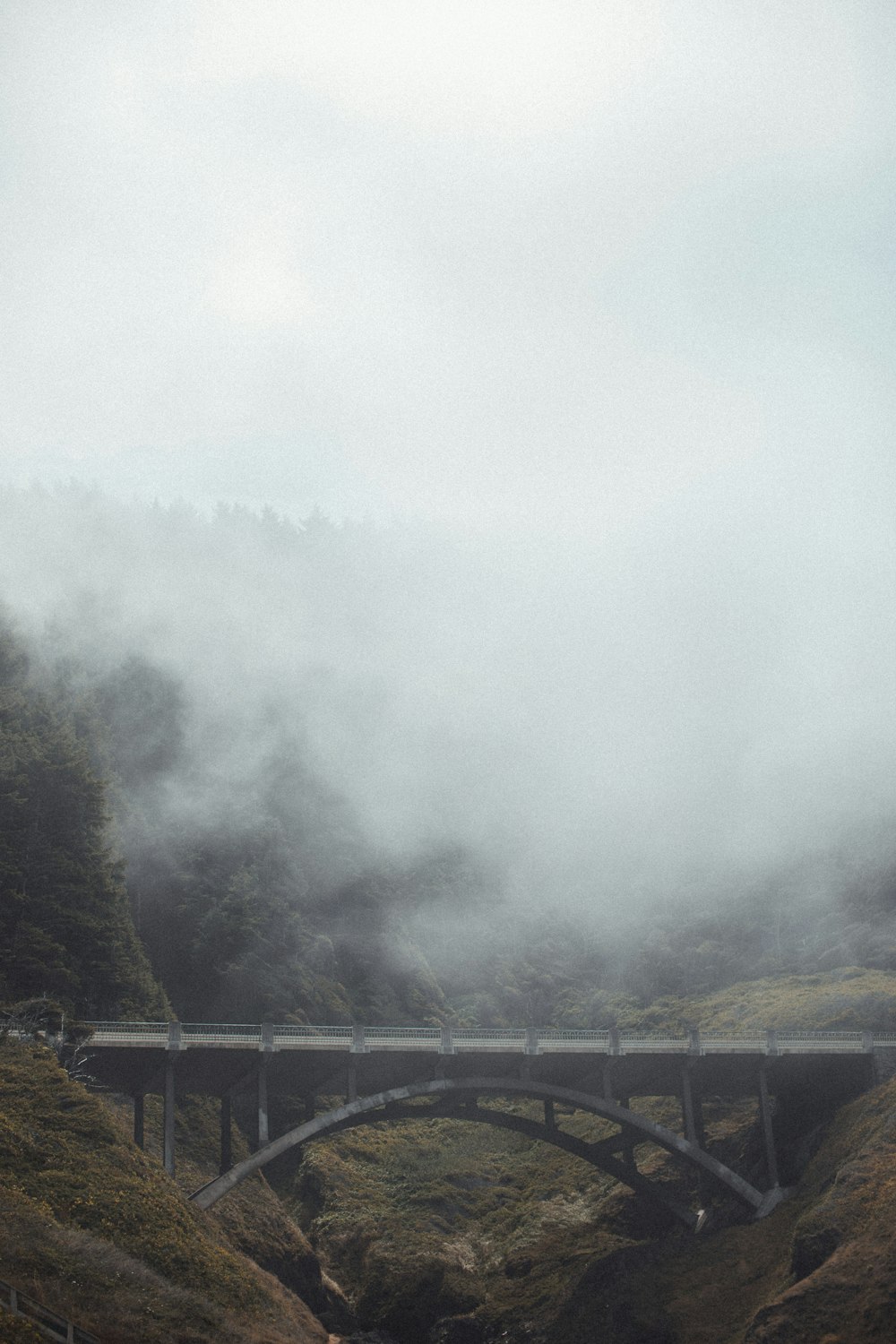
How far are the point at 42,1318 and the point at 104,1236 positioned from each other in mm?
8163

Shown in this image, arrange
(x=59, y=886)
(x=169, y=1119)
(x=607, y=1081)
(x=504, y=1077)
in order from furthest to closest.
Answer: (x=59, y=886)
(x=504, y=1077)
(x=607, y=1081)
(x=169, y=1119)

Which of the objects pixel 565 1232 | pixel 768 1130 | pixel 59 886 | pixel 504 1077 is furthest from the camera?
pixel 59 886

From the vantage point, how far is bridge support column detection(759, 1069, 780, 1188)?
62.9m

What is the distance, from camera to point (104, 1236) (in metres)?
39.5

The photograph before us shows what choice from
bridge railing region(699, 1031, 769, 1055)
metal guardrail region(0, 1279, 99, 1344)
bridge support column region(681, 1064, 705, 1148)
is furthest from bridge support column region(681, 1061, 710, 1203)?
metal guardrail region(0, 1279, 99, 1344)

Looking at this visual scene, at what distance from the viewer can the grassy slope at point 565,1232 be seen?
2156 inches

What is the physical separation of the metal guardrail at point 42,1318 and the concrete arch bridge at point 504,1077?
19.6 m

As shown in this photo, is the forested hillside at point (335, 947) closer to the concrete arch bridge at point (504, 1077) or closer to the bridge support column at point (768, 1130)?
the bridge support column at point (768, 1130)

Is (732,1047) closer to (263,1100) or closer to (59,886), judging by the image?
(263,1100)

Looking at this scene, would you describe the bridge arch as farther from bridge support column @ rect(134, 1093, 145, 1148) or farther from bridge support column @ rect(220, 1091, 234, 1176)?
bridge support column @ rect(134, 1093, 145, 1148)

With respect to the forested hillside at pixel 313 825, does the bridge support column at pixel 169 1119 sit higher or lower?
Result: lower

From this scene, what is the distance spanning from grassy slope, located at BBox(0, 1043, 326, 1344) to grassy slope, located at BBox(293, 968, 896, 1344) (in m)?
16.8

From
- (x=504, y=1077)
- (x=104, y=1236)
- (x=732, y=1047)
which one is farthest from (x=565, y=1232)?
(x=104, y=1236)

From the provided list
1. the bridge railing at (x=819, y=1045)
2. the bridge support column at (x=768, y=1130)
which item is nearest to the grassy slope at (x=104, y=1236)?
the bridge support column at (x=768, y=1130)
